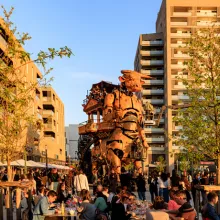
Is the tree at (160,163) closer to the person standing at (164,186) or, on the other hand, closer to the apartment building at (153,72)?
the apartment building at (153,72)

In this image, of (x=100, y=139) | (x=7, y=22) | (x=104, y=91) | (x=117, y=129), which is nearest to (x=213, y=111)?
(x=7, y=22)

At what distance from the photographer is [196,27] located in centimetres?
7912

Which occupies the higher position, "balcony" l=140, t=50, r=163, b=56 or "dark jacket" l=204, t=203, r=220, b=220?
"balcony" l=140, t=50, r=163, b=56

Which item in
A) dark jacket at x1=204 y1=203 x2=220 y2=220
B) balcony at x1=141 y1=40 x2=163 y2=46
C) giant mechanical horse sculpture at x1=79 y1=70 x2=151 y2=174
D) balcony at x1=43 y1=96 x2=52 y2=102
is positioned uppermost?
balcony at x1=141 y1=40 x2=163 y2=46

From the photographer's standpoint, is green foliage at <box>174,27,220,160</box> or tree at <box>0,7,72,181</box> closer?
tree at <box>0,7,72,181</box>

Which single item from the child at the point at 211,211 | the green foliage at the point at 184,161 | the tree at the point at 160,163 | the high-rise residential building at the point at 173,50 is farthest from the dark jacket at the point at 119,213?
the high-rise residential building at the point at 173,50

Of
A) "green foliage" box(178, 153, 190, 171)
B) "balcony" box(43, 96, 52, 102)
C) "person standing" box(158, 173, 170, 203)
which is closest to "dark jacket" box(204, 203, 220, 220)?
"person standing" box(158, 173, 170, 203)

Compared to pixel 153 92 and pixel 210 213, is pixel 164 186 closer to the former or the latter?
pixel 210 213

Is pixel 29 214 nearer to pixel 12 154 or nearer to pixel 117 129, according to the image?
pixel 12 154

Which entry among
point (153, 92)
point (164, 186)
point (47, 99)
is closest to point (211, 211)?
point (164, 186)

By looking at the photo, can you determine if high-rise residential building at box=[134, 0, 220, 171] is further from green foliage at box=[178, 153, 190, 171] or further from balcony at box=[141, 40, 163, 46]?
green foliage at box=[178, 153, 190, 171]

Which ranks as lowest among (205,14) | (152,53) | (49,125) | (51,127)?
(51,127)

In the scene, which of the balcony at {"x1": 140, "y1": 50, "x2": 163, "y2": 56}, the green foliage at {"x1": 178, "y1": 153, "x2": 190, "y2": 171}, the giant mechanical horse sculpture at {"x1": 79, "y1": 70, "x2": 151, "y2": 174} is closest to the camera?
the green foliage at {"x1": 178, "y1": 153, "x2": 190, "y2": 171}

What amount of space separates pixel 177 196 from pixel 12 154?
6.22m
